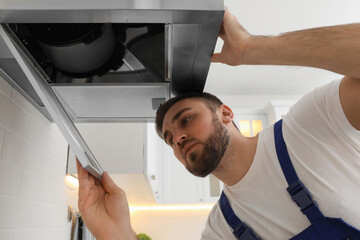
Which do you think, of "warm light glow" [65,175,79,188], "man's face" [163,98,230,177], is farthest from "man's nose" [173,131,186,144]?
"warm light glow" [65,175,79,188]

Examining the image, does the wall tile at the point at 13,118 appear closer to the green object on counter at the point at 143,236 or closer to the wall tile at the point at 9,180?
the wall tile at the point at 9,180

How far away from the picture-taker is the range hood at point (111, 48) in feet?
2.11

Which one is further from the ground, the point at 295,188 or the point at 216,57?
the point at 216,57

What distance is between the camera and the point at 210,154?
3.58 ft

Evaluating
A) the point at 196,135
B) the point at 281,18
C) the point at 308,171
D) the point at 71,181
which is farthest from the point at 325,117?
the point at 281,18

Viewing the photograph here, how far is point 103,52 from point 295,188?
663 millimetres

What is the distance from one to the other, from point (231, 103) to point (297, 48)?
2.63 metres

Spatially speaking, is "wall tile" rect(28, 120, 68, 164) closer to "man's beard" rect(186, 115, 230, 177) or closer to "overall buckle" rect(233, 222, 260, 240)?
"man's beard" rect(186, 115, 230, 177)

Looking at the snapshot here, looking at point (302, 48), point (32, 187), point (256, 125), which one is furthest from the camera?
point (256, 125)

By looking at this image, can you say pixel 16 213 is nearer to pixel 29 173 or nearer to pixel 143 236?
pixel 29 173

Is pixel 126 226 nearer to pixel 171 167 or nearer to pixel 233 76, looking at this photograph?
pixel 171 167

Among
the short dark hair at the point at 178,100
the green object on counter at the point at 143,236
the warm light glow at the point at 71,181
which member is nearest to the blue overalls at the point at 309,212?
the short dark hair at the point at 178,100

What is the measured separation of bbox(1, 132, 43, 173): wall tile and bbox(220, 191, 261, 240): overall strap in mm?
Answer: 655

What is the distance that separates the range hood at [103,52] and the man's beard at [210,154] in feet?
0.65
